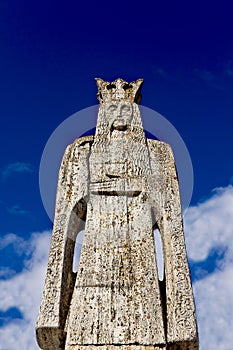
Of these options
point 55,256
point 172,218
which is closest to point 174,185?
point 172,218

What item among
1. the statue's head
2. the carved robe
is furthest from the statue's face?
the carved robe

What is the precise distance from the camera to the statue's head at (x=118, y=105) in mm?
9047

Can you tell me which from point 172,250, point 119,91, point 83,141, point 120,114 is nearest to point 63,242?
point 172,250

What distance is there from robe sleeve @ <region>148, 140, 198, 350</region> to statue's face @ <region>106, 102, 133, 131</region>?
2.01 ft

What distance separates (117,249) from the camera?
24.5 feet

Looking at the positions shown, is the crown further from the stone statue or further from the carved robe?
the carved robe

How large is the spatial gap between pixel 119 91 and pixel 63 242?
332 cm

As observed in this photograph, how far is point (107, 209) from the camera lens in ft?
26.0

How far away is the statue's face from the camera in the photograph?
9039mm

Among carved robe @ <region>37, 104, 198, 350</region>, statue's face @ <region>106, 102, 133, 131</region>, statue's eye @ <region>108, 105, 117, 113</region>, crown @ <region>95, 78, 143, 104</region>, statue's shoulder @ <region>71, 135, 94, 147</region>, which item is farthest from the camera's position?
A: crown @ <region>95, 78, 143, 104</region>

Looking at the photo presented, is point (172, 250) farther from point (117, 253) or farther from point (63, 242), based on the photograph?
point (63, 242)

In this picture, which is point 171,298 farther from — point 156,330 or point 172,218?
point 172,218

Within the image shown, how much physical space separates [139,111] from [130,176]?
1.63 metres

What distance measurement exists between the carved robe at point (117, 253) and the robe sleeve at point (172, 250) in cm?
1
